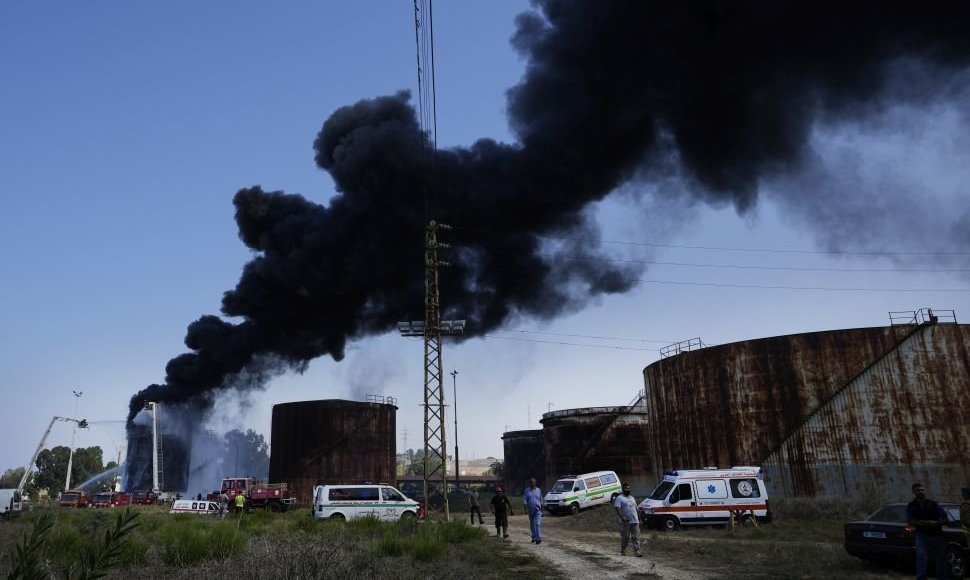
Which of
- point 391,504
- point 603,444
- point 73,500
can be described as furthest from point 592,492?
point 73,500

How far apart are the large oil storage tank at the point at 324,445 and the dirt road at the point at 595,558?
81.5 ft

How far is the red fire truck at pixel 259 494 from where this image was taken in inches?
1348

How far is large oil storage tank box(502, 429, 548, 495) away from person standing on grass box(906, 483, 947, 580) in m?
54.5

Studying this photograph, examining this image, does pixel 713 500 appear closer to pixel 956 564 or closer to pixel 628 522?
pixel 628 522

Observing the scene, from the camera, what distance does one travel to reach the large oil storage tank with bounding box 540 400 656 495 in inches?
1805

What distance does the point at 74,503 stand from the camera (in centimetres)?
4156

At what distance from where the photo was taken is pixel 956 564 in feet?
37.6

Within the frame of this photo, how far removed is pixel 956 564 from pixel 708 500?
34.4ft

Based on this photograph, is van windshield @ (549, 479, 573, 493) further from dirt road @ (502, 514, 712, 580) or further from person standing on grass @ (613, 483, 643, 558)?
person standing on grass @ (613, 483, 643, 558)

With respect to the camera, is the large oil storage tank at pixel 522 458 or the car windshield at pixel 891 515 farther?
the large oil storage tank at pixel 522 458

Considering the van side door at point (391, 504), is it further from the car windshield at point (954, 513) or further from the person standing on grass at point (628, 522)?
the car windshield at point (954, 513)

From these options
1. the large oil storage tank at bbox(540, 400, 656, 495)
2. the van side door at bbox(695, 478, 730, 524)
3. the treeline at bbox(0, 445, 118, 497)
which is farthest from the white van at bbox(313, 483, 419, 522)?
the treeline at bbox(0, 445, 118, 497)

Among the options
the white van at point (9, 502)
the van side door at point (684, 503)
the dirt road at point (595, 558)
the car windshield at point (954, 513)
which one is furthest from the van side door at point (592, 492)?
the white van at point (9, 502)

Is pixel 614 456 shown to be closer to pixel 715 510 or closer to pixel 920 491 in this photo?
pixel 715 510
